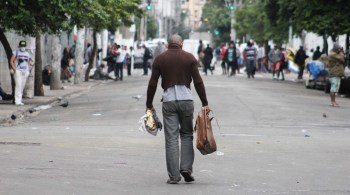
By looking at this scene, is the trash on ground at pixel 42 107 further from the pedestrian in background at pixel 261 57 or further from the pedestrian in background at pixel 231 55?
the pedestrian in background at pixel 261 57

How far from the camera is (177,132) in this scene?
11047 mm

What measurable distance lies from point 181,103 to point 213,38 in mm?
125503

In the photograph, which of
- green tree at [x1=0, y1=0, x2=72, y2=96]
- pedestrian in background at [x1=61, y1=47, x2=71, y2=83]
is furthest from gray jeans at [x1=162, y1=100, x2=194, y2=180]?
pedestrian in background at [x1=61, y1=47, x2=71, y2=83]

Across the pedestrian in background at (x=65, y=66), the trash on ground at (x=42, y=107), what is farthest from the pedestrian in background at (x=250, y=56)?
the trash on ground at (x=42, y=107)

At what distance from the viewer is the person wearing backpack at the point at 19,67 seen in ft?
83.8

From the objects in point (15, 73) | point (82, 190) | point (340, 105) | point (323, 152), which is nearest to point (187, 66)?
point (82, 190)

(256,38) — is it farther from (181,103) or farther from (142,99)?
(181,103)

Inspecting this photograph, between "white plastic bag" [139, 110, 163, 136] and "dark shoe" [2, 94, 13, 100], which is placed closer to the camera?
"white plastic bag" [139, 110, 163, 136]

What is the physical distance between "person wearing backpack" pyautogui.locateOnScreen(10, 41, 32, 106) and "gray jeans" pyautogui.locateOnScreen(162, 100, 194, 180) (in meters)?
15.0

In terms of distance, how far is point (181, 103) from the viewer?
1103cm

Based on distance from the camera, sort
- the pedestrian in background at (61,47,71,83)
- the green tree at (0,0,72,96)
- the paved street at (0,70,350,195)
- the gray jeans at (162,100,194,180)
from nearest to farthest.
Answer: the paved street at (0,70,350,195) < the gray jeans at (162,100,194,180) < the green tree at (0,0,72,96) < the pedestrian in background at (61,47,71,83)

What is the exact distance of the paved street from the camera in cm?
1071

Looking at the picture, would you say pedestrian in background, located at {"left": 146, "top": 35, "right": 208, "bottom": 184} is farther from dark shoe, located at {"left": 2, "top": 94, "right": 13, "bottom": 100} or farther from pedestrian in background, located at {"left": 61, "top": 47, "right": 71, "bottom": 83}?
pedestrian in background, located at {"left": 61, "top": 47, "right": 71, "bottom": 83}

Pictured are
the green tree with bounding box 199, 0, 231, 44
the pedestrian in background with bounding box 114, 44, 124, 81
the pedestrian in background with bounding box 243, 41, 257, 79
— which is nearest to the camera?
the pedestrian in background with bounding box 114, 44, 124, 81
